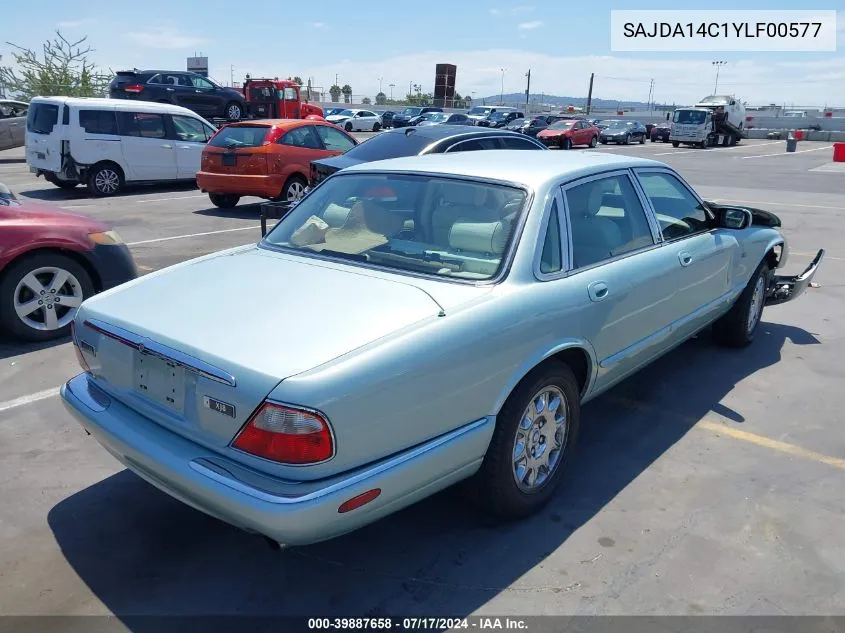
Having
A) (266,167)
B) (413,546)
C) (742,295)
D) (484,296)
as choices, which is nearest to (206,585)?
(413,546)

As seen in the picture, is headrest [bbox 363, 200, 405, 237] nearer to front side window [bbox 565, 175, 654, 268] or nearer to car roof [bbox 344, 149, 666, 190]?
car roof [bbox 344, 149, 666, 190]

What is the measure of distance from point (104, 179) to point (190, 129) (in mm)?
2215

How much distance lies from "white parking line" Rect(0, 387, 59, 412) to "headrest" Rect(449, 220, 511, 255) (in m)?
3.00

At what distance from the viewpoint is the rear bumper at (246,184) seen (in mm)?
11758

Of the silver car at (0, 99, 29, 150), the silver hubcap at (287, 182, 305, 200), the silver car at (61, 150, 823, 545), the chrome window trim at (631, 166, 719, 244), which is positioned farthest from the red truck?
the silver car at (61, 150, 823, 545)

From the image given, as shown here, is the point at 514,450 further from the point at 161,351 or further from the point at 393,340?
the point at 161,351

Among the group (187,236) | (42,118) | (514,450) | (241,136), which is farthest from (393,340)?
(42,118)

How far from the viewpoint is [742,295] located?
541 centimetres

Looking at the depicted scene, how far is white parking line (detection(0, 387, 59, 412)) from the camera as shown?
451 centimetres

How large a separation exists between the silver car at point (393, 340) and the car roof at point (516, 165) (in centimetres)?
2

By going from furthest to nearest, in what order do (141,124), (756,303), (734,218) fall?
(141,124), (756,303), (734,218)

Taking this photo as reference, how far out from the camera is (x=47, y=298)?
5586mm

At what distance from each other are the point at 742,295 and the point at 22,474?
4.91 m

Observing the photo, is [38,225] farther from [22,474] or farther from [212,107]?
[212,107]
